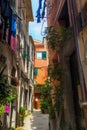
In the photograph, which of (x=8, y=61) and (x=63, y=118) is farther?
(x=8, y=61)

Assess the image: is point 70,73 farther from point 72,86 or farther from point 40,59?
point 40,59

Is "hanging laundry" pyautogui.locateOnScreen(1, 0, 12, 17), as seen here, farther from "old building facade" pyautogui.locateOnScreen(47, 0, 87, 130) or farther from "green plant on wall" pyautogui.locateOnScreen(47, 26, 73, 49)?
"green plant on wall" pyautogui.locateOnScreen(47, 26, 73, 49)

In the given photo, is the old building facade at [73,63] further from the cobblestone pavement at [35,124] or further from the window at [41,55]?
the window at [41,55]

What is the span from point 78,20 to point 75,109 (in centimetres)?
297

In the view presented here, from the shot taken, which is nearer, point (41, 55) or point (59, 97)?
point (59, 97)

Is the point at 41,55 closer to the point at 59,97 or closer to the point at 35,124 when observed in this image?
the point at 35,124

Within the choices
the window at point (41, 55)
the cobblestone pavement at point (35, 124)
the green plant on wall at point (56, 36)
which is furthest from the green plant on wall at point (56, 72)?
the window at point (41, 55)

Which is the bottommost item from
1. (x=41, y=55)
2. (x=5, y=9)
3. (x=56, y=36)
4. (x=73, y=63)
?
(x=73, y=63)

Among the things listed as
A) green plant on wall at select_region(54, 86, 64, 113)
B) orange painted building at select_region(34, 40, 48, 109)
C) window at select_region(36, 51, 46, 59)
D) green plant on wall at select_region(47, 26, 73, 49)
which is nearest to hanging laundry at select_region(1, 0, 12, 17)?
green plant on wall at select_region(47, 26, 73, 49)

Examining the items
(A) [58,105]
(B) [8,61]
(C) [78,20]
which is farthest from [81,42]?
(B) [8,61]

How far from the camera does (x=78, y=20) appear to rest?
475cm

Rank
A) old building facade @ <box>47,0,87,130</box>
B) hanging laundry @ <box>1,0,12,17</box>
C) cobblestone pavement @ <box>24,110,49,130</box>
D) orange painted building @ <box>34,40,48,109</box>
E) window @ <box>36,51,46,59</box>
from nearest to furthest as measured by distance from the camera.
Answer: old building facade @ <box>47,0,87,130</box>, hanging laundry @ <box>1,0,12,17</box>, cobblestone pavement @ <box>24,110,49,130</box>, orange painted building @ <box>34,40,48,109</box>, window @ <box>36,51,46,59</box>

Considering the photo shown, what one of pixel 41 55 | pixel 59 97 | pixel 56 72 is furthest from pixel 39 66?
→ pixel 56 72

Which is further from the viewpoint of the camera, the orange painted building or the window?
the window
